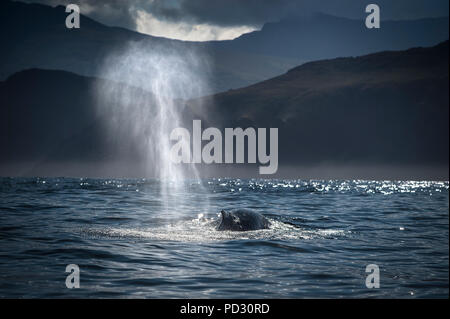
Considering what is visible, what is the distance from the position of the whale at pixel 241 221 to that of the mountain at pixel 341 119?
365 ft

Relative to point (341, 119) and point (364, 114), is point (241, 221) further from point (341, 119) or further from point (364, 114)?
point (364, 114)

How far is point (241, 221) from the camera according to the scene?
17.5 m

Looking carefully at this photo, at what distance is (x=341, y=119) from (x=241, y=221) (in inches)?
5156

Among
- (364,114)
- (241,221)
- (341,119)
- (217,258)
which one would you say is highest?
(364,114)

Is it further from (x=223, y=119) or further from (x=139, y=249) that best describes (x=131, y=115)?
(x=139, y=249)

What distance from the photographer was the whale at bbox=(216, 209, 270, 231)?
17.2 m

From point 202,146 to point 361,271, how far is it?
155 m

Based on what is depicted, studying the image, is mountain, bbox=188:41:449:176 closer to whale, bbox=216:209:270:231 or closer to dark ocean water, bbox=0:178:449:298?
whale, bbox=216:209:270:231

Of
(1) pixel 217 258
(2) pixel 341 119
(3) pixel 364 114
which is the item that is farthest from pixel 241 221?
(3) pixel 364 114

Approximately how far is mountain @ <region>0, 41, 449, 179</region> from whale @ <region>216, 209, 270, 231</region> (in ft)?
365

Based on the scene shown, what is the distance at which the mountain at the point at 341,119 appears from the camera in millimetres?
128125

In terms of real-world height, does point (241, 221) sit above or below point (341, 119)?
below

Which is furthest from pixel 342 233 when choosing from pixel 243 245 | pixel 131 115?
pixel 131 115

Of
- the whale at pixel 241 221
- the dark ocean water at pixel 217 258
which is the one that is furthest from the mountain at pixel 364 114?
the dark ocean water at pixel 217 258
